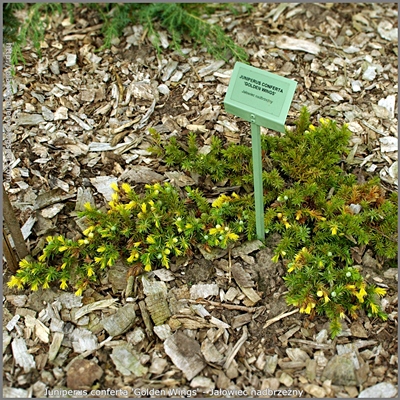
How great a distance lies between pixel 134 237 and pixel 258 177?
0.92 m

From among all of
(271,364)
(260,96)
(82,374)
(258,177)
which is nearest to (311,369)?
(271,364)

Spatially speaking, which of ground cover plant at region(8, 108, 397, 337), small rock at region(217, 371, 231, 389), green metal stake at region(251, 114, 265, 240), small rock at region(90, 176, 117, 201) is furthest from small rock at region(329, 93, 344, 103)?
small rock at region(217, 371, 231, 389)

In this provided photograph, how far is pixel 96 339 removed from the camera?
10.6 ft

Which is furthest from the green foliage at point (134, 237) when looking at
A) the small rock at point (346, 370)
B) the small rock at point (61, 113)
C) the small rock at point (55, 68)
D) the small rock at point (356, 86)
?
the small rock at point (356, 86)

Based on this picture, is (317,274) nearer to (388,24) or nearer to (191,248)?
(191,248)

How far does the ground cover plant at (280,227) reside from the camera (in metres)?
A: 3.30

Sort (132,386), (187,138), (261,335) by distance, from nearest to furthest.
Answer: (132,386), (261,335), (187,138)

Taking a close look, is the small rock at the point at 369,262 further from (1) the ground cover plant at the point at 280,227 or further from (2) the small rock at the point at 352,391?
(2) the small rock at the point at 352,391

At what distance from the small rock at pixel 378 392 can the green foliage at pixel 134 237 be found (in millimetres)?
1177

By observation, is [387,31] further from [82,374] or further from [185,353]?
[82,374]

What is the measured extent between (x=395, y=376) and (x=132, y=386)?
1526 millimetres

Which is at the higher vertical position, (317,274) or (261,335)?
(317,274)

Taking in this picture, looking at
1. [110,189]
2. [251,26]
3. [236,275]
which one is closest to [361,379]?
[236,275]

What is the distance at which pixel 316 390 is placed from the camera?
3023 millimetres
